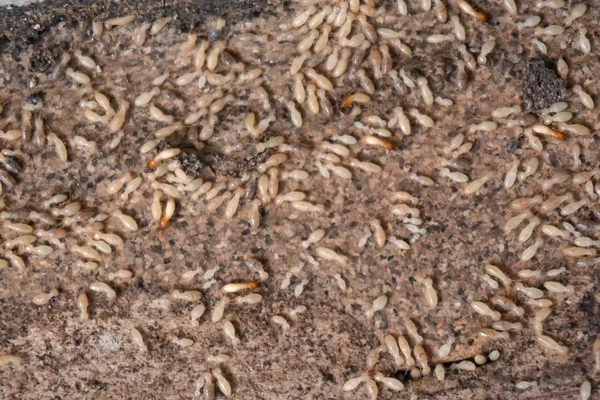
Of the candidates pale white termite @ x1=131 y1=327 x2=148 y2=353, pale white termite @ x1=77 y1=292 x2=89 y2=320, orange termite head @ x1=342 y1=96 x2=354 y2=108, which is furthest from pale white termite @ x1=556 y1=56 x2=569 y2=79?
pale white termite @ x1=77 y1=292 x2=89 y2=320

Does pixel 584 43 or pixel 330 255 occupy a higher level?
pixel 584 43

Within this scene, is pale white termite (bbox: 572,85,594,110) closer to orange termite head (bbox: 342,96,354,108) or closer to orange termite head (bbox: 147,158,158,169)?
orange termite head (bbox: 342,96,354,108)

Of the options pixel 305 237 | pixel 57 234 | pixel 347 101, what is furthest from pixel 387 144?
pixel 57 234

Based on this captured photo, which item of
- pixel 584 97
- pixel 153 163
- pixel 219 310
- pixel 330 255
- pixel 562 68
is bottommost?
pixel 219 310

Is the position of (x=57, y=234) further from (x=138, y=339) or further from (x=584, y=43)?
(x=584, y=43)

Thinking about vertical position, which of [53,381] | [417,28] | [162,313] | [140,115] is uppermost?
[417,28]

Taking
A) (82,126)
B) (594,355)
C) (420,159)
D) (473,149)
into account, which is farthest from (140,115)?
(594,355)

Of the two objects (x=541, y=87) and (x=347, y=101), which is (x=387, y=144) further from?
(x=541, y=87)

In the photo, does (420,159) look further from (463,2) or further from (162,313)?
(162,313)
